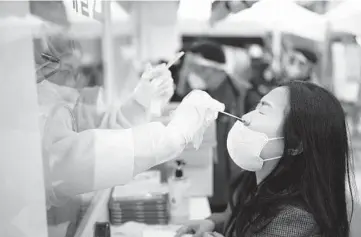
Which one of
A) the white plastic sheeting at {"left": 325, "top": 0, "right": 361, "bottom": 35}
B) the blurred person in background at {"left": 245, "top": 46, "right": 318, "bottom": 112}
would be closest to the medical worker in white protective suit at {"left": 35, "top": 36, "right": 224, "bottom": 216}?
the white plastic sheeting at {"left": 325, "top": 0, "right": 361, "bottom": 35}

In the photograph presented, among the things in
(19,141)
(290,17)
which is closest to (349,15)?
(290,17)

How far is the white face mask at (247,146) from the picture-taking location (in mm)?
1251

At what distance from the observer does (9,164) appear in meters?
0.75

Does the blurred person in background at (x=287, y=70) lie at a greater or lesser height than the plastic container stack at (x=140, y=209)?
greater

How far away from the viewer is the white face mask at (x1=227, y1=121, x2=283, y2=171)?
4.10ft

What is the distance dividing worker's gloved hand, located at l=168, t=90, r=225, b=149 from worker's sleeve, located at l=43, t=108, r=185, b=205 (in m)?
0.08

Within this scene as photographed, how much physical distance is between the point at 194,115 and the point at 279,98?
347 millimetres

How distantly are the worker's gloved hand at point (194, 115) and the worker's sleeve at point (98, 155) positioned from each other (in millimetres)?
84

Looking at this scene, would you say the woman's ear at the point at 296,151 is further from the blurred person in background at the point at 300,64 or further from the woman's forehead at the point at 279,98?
the blurred person in background at the point at 300,64

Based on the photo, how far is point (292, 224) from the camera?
1.19 metres

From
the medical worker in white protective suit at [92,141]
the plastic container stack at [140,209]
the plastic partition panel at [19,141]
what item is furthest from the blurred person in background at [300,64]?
the plastic partition panel at [19,141]

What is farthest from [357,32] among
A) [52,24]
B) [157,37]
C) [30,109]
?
[157,37]

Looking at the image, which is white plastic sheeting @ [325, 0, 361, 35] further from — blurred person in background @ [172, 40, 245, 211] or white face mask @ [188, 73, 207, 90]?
white face mask @ [188, 73, 207, 90]

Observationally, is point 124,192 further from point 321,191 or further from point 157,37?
point 157,37
